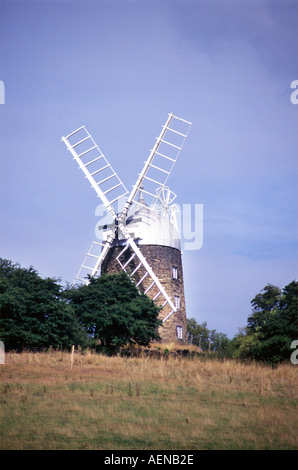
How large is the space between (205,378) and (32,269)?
1589 cm

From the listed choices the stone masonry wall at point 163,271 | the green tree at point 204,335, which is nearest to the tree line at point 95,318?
the stone masonry wall at point 163,271

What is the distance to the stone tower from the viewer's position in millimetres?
34688

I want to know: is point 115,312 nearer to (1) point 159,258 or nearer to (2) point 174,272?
(1) point 159,258

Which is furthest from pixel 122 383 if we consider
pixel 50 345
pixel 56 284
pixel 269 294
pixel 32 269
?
pixel 269 294

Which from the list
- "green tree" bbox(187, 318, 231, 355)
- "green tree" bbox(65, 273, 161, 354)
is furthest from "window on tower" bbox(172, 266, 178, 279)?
"green tree" bbox(187, 318, 231, 355)

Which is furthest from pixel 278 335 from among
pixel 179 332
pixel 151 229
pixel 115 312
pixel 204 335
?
pixel 204 335

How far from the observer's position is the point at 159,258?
35.4 m

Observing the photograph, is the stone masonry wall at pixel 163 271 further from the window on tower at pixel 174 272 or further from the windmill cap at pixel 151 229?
the windmill cap at pixel 151 229

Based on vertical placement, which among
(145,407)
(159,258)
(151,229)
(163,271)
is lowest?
(145,407)

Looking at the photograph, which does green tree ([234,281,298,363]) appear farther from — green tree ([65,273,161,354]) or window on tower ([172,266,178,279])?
window on tower ([172,266,178,279])

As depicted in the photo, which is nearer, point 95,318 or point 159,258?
point 95,318

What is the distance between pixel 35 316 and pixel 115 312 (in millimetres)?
4100

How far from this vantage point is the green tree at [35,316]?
2612 centimetres
